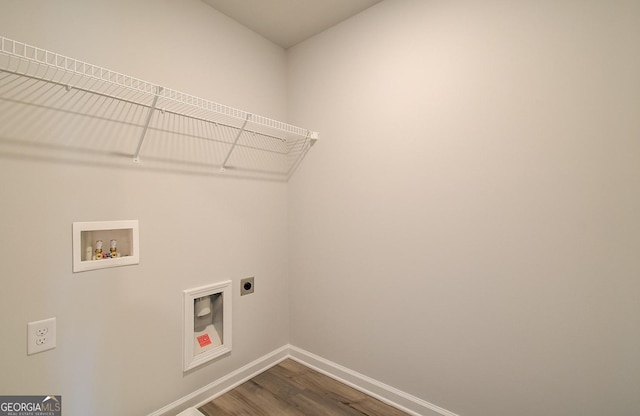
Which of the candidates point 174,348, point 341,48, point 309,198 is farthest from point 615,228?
point 174,348

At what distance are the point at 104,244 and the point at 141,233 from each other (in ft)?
0.51

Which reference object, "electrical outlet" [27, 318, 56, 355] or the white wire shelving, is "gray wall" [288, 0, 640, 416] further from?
"electrical outlet" [27, 318, 56, 355]

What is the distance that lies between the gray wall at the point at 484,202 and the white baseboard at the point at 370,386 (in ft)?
0.16

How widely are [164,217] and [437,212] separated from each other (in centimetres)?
149

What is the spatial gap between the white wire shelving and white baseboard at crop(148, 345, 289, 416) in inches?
52.6

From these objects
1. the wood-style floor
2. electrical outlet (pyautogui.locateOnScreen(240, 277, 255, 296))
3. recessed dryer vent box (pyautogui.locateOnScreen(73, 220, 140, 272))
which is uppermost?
recessed dryer vent box (pyautogui.locateOnScreen(73, 220, 140, 272))

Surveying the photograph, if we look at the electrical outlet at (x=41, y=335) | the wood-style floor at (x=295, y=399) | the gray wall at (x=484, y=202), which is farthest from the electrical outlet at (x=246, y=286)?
the electrical outlet at (x=41, y=335)

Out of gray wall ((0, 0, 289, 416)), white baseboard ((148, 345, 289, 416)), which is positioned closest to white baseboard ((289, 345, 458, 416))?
white baseboard ((148, 345, 289, 416))

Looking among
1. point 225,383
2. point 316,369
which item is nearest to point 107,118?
point 225,383

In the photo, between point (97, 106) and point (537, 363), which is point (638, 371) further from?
point (97, 106)

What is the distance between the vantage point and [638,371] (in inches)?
40.9

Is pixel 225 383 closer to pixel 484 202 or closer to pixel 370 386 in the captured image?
pixel 370 386

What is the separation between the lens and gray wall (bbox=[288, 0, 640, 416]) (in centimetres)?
109

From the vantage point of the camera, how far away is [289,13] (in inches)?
70.7
